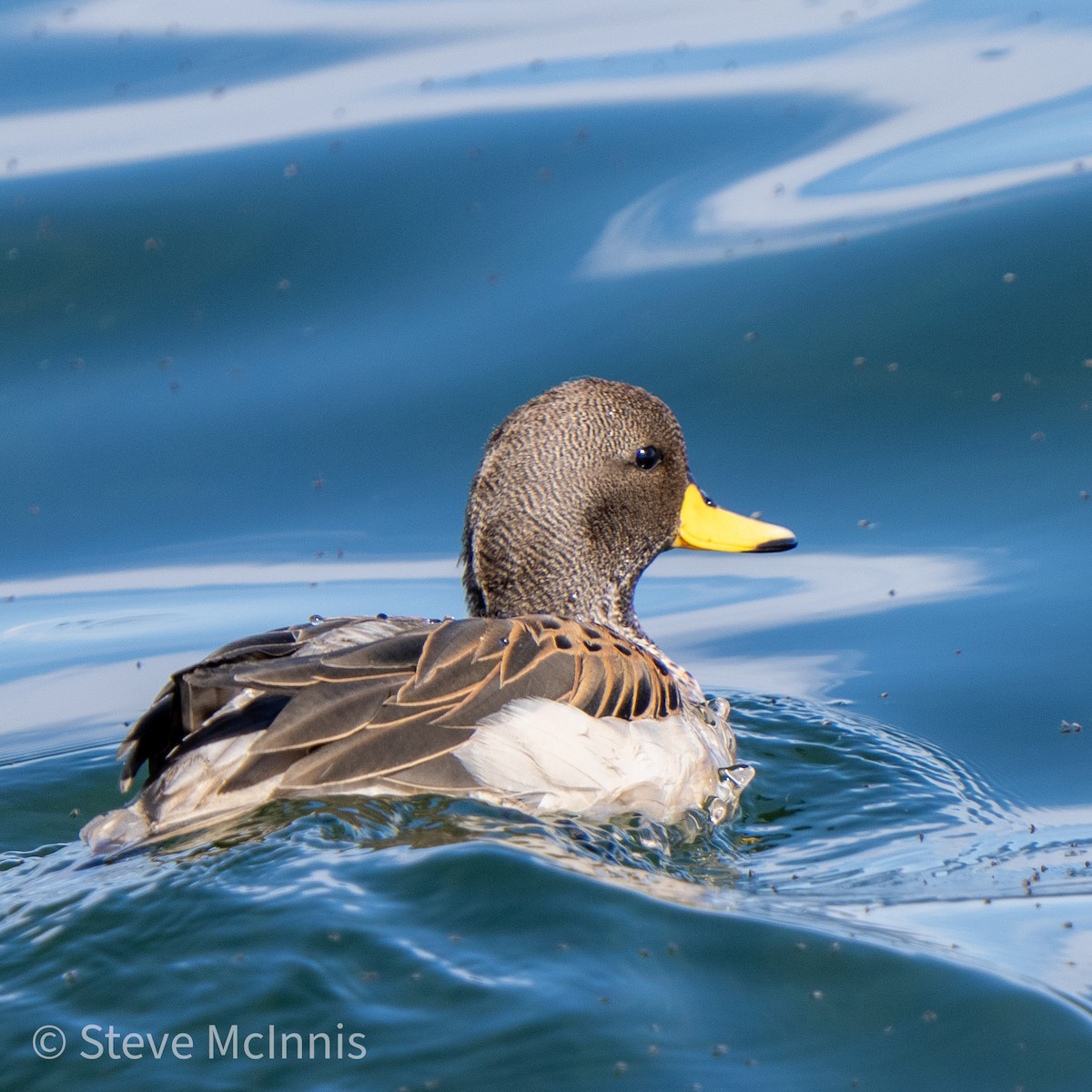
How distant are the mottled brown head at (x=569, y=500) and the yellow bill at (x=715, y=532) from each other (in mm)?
179

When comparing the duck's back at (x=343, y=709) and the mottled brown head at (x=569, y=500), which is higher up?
the mottled brown head at (x=569, y=500)

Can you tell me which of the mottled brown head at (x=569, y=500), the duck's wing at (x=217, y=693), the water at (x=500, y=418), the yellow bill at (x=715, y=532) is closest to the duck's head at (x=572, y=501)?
the mottled brown head at (x=569, y=500)

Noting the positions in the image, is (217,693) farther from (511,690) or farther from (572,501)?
(572,501)

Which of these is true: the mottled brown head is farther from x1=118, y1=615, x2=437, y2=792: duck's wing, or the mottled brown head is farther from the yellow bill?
x1=118, y1=615, x2=437, y2=792: duck's wing

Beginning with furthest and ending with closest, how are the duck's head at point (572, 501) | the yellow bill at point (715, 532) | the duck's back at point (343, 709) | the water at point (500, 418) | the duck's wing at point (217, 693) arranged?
the yellow bill at point (715, 532), the duck's head at point (572, 501), the duck's wing at point (217, 693), the duck's back at point (343, 709), the water at point (500, 418)

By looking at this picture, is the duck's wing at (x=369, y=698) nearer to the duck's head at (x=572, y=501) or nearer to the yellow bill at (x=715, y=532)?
the duck's head at (x=572, y=501)

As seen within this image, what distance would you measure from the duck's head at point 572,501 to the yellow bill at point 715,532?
0.11 m

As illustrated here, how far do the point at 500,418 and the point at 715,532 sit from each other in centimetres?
166

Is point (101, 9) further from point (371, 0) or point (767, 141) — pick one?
point (767, 141)

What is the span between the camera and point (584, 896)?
3584 mm

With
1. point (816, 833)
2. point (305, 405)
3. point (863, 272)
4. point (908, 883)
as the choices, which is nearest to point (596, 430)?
point (816, 833)

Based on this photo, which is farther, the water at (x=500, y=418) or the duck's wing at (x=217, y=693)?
the duck's wing at (x=217, y=693)

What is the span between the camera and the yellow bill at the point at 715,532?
558 centimetres

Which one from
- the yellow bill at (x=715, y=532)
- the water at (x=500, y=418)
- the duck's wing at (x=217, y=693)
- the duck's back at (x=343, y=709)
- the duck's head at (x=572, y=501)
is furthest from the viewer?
the yellow bill at (x=715, y=532)
